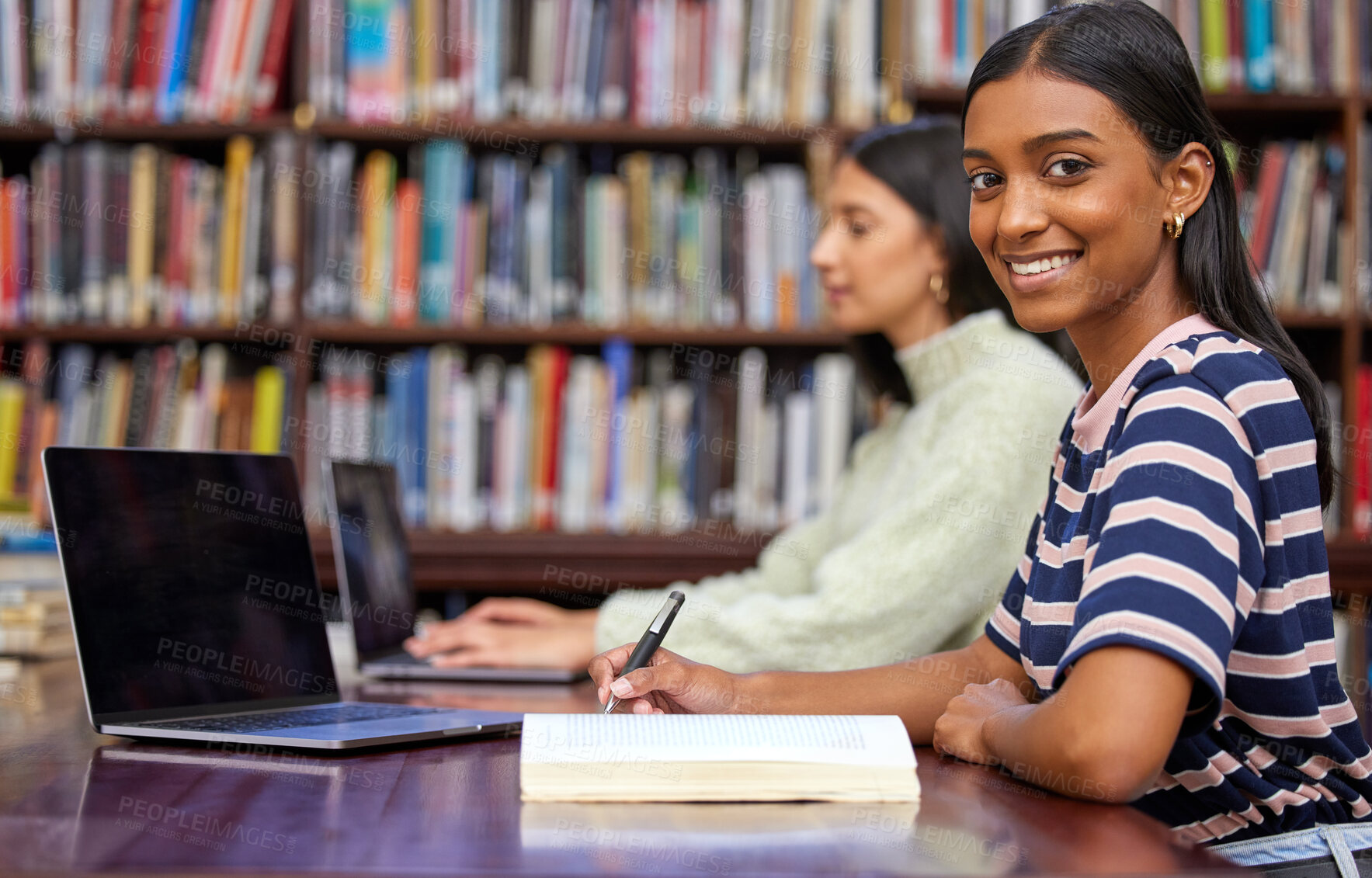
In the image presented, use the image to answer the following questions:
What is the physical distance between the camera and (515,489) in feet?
7.48

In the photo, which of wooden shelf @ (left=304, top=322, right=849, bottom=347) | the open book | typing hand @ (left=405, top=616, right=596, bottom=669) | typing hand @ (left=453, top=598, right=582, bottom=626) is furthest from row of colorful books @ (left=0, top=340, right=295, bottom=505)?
the open book

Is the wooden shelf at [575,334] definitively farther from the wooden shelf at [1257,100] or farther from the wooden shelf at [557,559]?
the wooden shelf at [1257,100]

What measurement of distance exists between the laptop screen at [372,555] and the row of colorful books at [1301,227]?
1.68 meters

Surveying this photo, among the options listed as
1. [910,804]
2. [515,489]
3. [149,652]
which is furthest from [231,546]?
[515,489]

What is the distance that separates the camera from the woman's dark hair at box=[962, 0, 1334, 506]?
84 centimetres

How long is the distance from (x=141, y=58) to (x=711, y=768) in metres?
2.15

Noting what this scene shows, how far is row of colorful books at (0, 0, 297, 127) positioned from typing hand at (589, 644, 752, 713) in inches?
69.4

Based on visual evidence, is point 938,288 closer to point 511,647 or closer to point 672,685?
point 511,647

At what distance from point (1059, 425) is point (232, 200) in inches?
64.3

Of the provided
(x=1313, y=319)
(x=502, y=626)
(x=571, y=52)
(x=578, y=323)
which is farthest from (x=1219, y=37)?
(x=502, y=626)

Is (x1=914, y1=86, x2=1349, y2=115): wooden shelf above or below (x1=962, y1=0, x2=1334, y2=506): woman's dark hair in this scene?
above

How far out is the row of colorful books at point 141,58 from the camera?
226cm

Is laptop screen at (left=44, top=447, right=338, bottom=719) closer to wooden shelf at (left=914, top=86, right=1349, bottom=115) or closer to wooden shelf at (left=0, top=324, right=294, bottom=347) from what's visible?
wooden shelf at (left=0, top=324, right=294, bottom=347)

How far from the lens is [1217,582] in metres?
0.68
